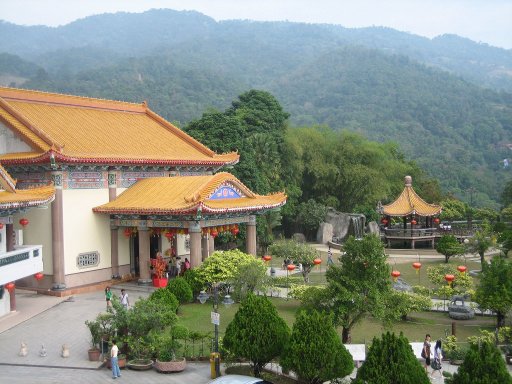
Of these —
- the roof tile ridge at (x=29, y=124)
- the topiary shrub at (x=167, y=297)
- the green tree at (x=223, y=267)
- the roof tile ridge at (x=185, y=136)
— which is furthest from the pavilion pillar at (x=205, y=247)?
the topiary shrub at (x=167, y=297)

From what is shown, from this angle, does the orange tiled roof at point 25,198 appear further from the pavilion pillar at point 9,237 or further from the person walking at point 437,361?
the person walking at point 437,361

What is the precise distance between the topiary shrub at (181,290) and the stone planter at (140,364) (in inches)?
234

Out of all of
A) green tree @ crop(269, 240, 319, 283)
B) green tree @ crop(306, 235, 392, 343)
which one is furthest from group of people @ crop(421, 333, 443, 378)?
green tree @ crop(269, 240, 319, 283)

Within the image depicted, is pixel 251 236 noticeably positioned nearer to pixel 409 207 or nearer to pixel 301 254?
pixel 301 254

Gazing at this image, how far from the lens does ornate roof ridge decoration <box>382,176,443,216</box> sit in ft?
140

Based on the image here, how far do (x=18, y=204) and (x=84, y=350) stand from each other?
17.2 ft

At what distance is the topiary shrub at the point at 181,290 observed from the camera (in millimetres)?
22484

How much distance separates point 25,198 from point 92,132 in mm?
8054

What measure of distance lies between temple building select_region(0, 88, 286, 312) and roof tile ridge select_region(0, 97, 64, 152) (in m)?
0.04

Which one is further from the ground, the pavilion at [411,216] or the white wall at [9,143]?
the white wall at [9,143]

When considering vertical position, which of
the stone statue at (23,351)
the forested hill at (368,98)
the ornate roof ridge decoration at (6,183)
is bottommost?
the stone statue at (23,351)

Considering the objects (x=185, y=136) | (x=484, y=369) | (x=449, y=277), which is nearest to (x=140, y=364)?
(x=484, y=369)

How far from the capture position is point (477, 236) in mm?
33312

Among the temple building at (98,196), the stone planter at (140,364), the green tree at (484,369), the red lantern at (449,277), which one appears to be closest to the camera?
the green tree at (484,369)
